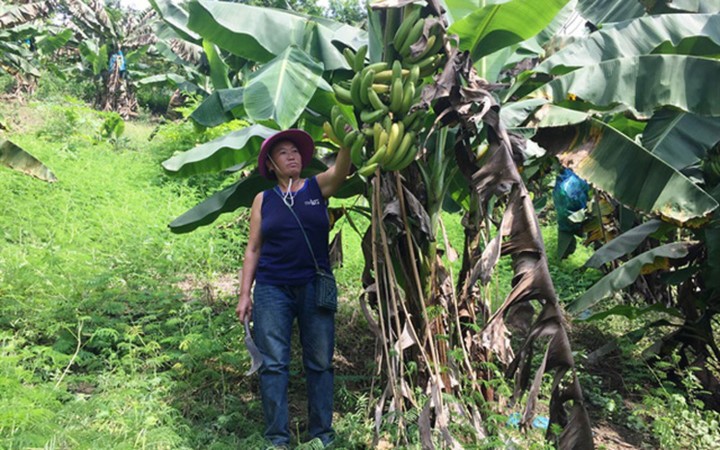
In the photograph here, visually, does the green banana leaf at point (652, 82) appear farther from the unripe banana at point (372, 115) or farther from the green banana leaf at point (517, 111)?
the unripe banana at point (372, 115)

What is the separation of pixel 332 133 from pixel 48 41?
15109 millimetres

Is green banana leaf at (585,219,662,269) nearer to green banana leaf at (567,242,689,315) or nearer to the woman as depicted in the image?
green banana leaf at (567,242,689,315)

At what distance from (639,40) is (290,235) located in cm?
268

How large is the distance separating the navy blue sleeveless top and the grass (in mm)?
919

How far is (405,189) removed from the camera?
348 cm

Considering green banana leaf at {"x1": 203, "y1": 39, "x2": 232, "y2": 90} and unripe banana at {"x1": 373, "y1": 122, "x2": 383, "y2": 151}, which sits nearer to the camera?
unripe banana at {"x1": 373, "y1": 122, "x2": 383, "y2": 151}

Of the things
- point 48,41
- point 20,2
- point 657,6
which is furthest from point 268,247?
point 48,41

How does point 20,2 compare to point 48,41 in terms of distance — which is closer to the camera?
point 20,2

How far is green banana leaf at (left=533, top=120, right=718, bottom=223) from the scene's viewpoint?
343 cm

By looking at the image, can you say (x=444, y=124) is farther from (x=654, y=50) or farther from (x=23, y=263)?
(x=23, y=263)

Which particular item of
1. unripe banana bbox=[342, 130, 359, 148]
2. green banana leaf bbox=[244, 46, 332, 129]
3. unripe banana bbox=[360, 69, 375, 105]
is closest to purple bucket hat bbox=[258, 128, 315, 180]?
green banana leaf bbox=[244, 46, 332, 129]

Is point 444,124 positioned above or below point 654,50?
below

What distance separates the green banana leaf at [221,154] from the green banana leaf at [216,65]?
1438mm

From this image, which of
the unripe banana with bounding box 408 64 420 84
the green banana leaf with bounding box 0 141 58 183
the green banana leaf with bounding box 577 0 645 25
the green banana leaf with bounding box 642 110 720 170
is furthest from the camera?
the green banana leaf with bounding box 0 141 58 183
